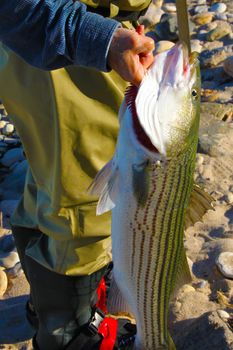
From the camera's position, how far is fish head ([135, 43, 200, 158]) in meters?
2.30

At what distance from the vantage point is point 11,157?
6066mm

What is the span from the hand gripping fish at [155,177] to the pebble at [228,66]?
4.17m

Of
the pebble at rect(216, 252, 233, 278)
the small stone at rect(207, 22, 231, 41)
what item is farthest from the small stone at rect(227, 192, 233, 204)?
the small stone at rect(207, 22, 231, 41)

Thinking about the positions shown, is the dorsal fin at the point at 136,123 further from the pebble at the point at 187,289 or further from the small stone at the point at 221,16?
the small stone at the point at 221,16

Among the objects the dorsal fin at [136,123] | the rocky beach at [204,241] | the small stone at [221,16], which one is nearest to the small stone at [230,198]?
the rocky beach at [204,241]

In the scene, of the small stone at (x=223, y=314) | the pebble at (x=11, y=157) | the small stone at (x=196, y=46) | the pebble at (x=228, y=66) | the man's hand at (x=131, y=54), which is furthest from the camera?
the small stone at (x=196, y=46)

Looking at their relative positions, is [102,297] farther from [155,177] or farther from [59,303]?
[155,177]

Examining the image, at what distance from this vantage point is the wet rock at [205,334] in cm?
345

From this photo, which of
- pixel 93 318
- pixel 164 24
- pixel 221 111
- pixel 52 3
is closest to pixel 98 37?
pixel 52 3

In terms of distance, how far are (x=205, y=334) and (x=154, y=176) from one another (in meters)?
1.44

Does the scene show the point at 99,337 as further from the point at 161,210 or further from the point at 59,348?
the point at 161,210

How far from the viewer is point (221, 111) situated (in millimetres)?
5922

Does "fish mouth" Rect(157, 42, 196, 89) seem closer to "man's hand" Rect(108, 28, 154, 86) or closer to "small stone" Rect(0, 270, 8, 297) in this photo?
"man's hand" Rect(108, 28, 154, 86)

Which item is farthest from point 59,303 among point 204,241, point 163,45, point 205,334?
point 163,45
